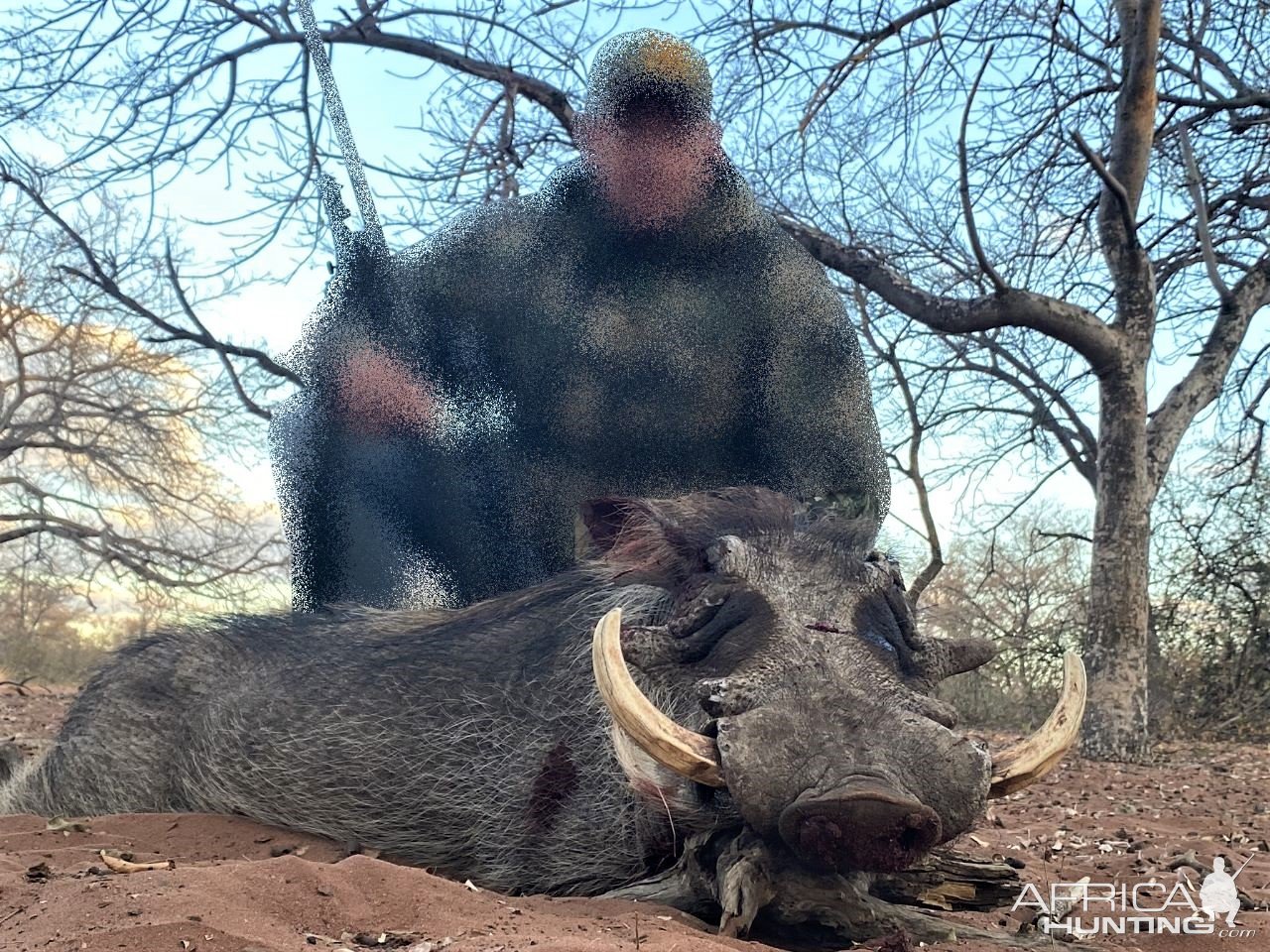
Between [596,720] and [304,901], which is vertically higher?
[596,720]

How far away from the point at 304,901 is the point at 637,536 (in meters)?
1.17

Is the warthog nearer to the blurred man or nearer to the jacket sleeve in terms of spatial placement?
the blurred man

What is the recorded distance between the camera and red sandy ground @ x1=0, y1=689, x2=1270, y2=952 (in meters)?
1.75

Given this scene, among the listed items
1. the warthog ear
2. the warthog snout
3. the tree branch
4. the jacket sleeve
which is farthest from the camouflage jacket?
the tree branch

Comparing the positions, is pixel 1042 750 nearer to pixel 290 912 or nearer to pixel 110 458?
pixel 290 912

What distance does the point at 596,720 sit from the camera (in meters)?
2.54

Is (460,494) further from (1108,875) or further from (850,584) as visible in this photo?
(1108,875)

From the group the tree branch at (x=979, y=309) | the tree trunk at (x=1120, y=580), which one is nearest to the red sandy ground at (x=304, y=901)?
the tree trunk at (x=1120, y=580)

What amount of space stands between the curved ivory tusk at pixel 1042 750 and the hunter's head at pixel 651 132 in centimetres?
194

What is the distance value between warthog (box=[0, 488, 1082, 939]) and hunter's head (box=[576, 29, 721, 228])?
1044 millimetres

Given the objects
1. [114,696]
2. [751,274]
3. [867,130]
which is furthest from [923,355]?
[114,696]

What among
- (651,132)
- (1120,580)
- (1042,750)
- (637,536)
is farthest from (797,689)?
(1120,580)

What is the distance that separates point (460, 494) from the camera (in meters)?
3.45

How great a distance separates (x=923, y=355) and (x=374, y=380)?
22.6 feet
